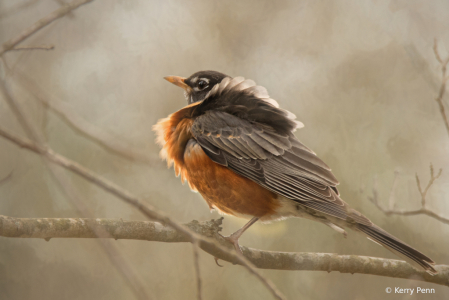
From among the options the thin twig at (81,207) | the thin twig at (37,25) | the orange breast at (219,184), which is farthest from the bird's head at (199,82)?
the thin twig at (81,207)

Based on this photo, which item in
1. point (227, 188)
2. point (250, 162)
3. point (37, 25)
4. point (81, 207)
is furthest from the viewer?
point (250, 162)

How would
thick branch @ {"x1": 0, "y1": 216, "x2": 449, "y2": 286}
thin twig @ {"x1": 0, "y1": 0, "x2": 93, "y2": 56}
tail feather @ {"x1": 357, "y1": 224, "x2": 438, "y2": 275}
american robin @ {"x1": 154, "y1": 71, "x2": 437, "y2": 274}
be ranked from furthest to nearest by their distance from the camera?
american robin @ {"x1": 154, "y1": 71, "x2": 437, "y2": 274}, tail feather @ {"x1": 357, "y1": 224, "x2": 438, "y2": 275}, thick branch @ {"x1": 0, "y1": 216, "x2": 449, "y2": 286}, thin twig @ {"x1": 0, "y1": 0, "x2": 93, "y2": 56}

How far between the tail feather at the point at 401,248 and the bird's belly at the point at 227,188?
774mm

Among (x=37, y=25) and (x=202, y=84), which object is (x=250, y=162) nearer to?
(x=202, y=84)

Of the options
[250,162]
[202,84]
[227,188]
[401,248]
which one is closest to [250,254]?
[227,188]

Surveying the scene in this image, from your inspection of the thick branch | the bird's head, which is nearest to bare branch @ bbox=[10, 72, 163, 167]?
the thick branch

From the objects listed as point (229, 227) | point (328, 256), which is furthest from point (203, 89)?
point (328, 256)

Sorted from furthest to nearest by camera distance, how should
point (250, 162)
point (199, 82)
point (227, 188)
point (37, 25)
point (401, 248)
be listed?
point (199, 82), point (250, 162), point (227, 188), point (401, 248), point (37, 25)

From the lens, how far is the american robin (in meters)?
3.03

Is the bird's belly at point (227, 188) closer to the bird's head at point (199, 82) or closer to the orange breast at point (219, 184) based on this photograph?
the orange breast at point (219, 184)

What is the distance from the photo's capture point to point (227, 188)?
3068mm

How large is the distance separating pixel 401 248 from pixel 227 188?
4.42 feet

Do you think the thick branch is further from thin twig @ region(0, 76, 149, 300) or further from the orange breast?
thin twig @ region(0, 76, 149, 300)

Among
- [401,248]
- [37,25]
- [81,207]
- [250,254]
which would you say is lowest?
[250,254]
